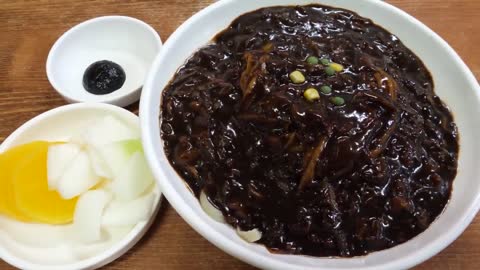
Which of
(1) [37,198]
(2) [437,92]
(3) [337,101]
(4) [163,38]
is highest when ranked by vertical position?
(3) [337,101]

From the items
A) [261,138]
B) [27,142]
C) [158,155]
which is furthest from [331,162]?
[27,142]

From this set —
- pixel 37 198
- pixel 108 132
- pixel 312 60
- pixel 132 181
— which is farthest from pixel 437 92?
pixel 37 198

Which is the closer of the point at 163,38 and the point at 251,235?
the point at 251,235

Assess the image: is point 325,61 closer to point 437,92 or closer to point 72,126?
point 437,92

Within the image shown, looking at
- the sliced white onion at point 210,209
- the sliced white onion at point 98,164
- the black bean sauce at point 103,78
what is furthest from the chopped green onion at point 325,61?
the black bean sauce at point 103,78

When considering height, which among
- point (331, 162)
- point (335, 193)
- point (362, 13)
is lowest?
point (335, 193)

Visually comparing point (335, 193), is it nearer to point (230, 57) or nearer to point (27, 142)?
point (230, 57)
